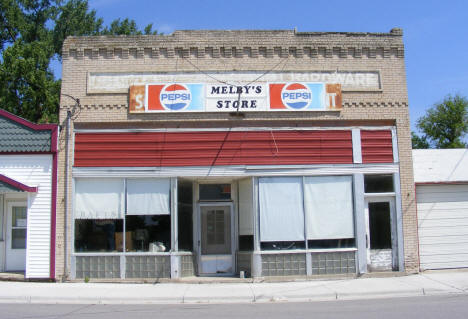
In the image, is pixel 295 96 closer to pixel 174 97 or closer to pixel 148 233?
pixel 174 97

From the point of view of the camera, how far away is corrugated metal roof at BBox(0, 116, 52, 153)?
1400 cm

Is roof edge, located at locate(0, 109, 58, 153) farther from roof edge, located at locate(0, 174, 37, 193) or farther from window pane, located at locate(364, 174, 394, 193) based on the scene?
window pane, located at locate(364, 174, 394, 193)

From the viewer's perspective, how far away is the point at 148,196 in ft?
46.3

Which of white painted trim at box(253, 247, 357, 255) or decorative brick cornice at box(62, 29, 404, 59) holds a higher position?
decorative brick cornice at box(62, 29, 404, 59)

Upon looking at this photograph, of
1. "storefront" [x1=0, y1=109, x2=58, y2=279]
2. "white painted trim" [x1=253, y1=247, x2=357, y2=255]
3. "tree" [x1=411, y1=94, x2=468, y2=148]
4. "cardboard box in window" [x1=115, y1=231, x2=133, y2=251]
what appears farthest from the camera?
"tree" [x1=411, y1=94, x2=468, y2=148]

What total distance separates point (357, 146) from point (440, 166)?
9.49 feet

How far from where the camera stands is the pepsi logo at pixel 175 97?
14203 mm

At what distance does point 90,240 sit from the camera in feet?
46.1

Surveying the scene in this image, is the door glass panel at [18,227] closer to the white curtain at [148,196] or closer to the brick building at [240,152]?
the brick building at [240,152]

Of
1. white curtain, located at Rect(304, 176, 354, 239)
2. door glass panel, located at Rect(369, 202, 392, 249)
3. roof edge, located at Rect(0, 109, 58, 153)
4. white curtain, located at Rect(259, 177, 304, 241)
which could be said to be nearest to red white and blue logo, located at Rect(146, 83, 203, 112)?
roof edge, located at Rect(0, 109, 58, 153)

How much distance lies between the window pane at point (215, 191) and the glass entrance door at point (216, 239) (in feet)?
0.83

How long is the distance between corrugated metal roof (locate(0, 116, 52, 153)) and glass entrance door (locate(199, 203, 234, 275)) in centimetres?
507

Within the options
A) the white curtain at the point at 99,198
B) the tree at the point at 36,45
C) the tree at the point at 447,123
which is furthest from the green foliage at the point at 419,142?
the white curtain at the point at 99,198

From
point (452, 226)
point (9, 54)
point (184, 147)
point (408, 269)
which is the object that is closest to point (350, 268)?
point (408, 269)
